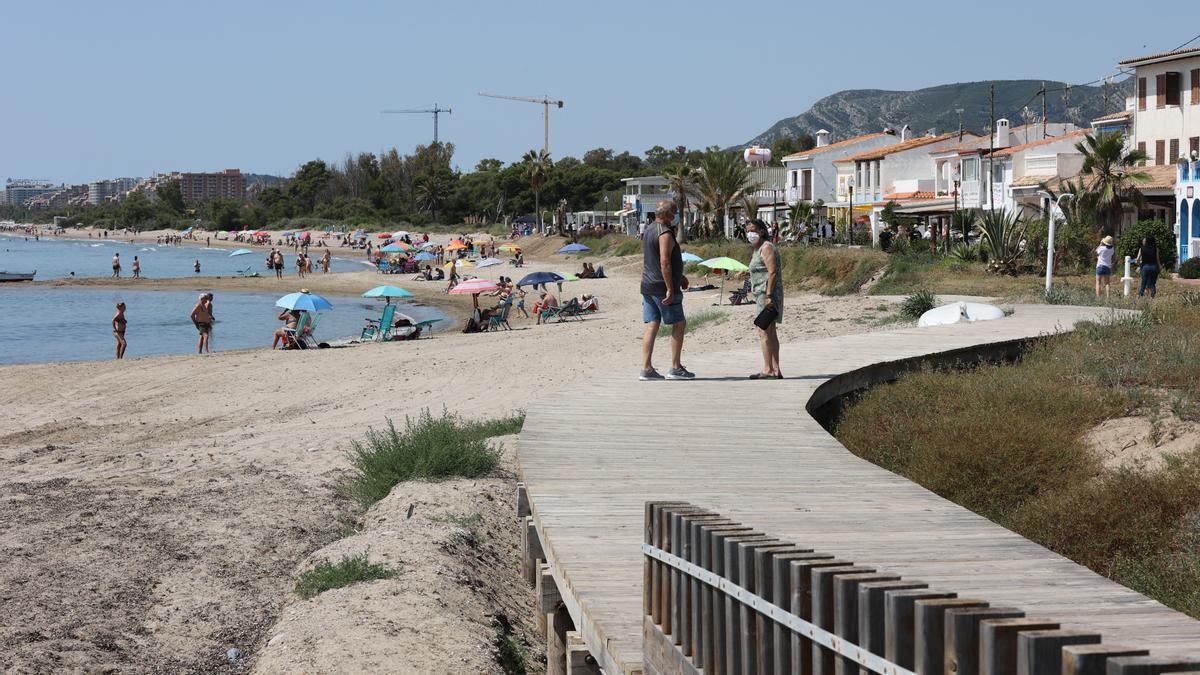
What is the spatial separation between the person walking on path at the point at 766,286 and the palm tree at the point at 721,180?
159 feet

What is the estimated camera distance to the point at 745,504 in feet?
22.6

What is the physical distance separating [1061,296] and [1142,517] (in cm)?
1300

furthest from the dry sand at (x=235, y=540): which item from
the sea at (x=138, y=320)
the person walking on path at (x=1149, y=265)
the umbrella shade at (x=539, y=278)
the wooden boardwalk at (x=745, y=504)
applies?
the umbrella shade at (x=539, y=278)

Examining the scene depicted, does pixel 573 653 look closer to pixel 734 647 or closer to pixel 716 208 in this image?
pixel 734 647

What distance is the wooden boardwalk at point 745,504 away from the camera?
16.3 feet

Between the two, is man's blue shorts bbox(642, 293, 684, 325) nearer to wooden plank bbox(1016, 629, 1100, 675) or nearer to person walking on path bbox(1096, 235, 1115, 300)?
wooden plank bbox(1016, 629, 1100, 675)

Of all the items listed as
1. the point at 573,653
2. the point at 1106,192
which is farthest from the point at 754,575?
the point at 1106,192

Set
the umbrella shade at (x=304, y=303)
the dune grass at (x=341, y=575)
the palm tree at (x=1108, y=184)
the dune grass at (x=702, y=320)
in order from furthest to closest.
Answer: the palm tree at (x=1108, y=184) → the umbrella shade at (x=304, y=303) → the dune grass at (x=702, y=320) → the dune grass at (x=341, y=575)

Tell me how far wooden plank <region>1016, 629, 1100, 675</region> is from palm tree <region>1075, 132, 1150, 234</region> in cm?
3740

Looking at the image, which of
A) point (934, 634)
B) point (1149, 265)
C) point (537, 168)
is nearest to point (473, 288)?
point (1149, 265)

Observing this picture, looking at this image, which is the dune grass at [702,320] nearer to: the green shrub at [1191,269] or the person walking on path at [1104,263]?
the person walking on path at [1104,263]

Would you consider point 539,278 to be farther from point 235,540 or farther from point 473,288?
point 235,540

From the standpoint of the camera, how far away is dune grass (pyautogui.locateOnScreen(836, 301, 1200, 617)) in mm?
8250

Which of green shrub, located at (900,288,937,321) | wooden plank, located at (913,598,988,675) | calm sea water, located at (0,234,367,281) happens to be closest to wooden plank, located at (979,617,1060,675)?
wooden plank, located at (913,598,988,675)
